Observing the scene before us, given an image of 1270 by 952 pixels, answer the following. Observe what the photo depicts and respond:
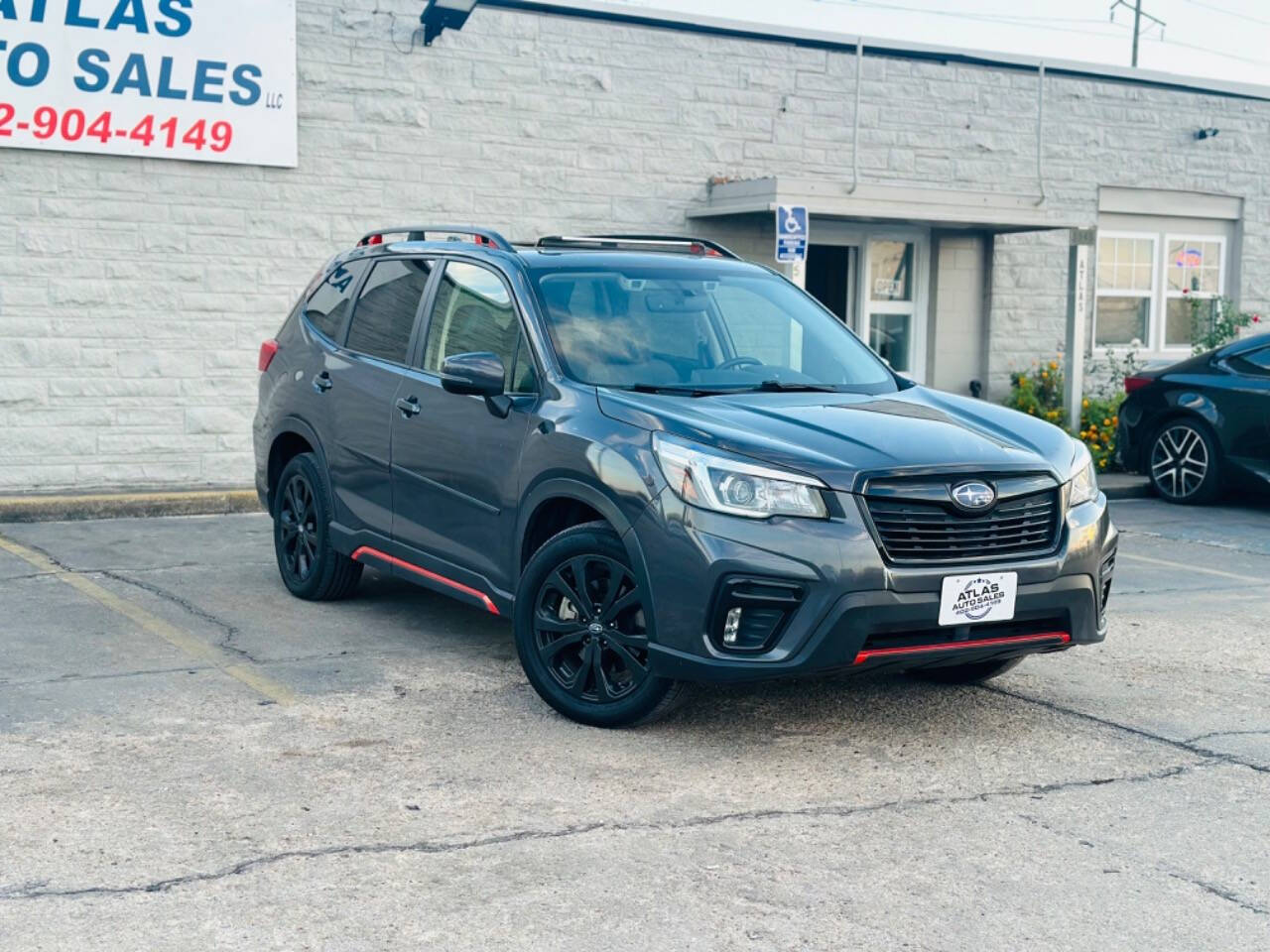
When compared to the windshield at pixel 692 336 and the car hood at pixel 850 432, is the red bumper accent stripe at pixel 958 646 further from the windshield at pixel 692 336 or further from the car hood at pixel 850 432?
the windshield at pixel 692 336

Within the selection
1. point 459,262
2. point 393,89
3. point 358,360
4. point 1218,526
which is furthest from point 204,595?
point 1218,526

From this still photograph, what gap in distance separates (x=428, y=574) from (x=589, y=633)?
142 centimetres

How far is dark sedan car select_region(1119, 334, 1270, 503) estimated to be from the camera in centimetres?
1295

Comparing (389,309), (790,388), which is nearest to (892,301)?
(389,309)

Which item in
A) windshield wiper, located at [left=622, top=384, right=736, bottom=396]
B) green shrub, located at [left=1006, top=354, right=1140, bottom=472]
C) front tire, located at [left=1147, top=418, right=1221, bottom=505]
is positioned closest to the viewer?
windshield wiper, located at [left=622, top=384, right=736, bottom=396]

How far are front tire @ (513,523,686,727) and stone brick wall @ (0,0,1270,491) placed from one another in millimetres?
7838

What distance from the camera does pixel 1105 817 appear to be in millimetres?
5051

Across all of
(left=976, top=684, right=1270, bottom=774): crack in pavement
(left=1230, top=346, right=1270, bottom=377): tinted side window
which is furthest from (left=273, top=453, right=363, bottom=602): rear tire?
(left=1230, top=346, right=1270, bottom=377): tinted side window

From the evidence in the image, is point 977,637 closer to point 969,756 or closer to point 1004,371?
point 969,756

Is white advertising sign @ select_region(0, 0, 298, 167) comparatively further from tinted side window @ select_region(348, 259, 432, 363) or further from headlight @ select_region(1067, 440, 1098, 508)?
headlight @ select_region(1067, 440, 1098, 508)

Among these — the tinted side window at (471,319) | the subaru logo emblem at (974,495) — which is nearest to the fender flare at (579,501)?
the tinted side window at (471,319)

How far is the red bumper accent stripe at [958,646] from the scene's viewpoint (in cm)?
551

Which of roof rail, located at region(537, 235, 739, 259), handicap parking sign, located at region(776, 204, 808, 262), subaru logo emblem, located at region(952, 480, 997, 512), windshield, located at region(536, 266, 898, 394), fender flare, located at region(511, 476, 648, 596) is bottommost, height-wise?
fender flare, located at region(511, 476, 648, 596)

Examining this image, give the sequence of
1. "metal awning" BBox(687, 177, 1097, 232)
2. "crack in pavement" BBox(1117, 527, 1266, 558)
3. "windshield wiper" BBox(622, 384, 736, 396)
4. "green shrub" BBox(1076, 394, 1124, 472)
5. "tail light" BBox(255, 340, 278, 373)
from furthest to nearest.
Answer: "green shrub" BBox(1076, 394, 1124, 472) < "metal awning" BBox(687, 177, 1097, 232) < "crack in pavement" BBox(1117, 527, 1266, 558) < "tail light" BBox(255, 340, 278, 373) < "windshield wiper" BBox(622, 384, 736, 396)
